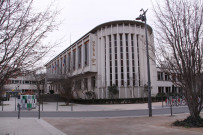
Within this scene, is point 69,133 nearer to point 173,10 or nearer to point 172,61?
point 172,61

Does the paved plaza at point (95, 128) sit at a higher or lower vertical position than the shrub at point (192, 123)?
lower

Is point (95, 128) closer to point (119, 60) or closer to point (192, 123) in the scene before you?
point (192, 123)

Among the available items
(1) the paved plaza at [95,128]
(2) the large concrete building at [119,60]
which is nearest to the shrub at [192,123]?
(1) the paved plaza at [95,128]

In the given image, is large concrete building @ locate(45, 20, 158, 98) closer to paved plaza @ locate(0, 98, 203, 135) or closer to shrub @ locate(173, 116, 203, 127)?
paved plaza @ locate(0, 98, 203, 135)

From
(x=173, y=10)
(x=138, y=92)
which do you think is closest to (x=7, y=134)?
(x=173, y=10)

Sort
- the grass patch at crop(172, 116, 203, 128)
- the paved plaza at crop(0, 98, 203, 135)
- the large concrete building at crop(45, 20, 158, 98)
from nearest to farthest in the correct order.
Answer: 1. the paved plaza at crop(0, 98, 203, 135)
2. the grass patch at crop(172, 116, 203, 128)
3. the large concrete building at crop(45, 20, 158, 98)

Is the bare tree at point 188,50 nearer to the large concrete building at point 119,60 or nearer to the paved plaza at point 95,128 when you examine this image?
the paved plaza at point 95,128

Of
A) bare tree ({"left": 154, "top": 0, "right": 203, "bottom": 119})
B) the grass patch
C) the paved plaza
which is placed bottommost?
the paved plaza

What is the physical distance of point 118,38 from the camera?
39.7 m

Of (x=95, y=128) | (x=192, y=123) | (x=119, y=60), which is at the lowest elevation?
(x=95, y=128)

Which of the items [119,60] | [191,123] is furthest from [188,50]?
[119,60]

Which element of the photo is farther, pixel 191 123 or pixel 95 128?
pixel 95 128

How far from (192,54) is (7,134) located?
8.95 meters

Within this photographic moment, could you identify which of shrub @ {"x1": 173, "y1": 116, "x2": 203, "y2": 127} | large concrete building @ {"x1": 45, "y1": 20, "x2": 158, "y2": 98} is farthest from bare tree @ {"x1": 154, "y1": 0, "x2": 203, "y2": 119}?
large concrete building @ {"x1": 45, "y1": 20, "x2": 158, "y2": 98}
